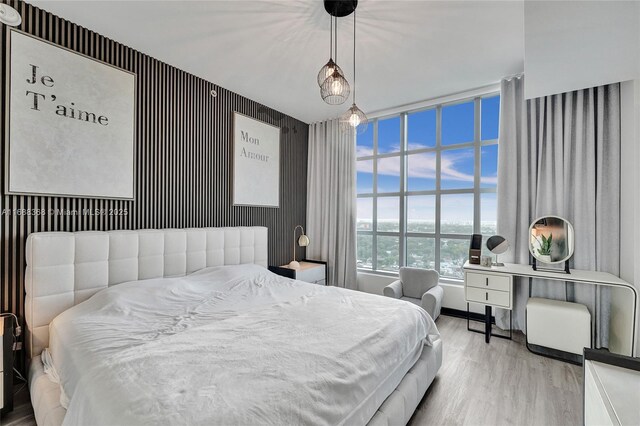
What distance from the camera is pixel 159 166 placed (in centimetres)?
291

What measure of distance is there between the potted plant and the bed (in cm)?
165

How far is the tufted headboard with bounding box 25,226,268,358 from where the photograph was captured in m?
2.01

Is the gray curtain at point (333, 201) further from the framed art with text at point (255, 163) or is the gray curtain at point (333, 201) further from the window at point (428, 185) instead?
the framed art with text at point (255, 163)

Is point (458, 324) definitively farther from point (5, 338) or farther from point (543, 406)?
point (5, 338)

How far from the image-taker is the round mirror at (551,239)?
2863 millimetres

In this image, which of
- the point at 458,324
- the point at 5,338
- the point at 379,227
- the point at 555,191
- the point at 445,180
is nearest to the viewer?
the point at 5,338

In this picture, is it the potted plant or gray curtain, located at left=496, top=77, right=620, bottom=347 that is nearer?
gray curtain, located at left=496, top=77, right=620, bottom=347

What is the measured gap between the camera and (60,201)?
7.44 ft

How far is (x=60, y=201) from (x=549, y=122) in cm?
485

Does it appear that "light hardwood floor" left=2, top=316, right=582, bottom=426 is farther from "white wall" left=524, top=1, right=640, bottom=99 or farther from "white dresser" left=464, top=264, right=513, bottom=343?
"white wall" left=524, top=1, right=640, bottom=99

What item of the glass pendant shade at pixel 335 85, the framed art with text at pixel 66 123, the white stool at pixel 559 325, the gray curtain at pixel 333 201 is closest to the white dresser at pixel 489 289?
the white stool at pixel 559 325

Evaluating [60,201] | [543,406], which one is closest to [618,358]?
[543,406]

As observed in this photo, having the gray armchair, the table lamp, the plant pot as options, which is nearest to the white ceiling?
the plant pot

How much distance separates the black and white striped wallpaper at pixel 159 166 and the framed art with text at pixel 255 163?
4.3 inches
